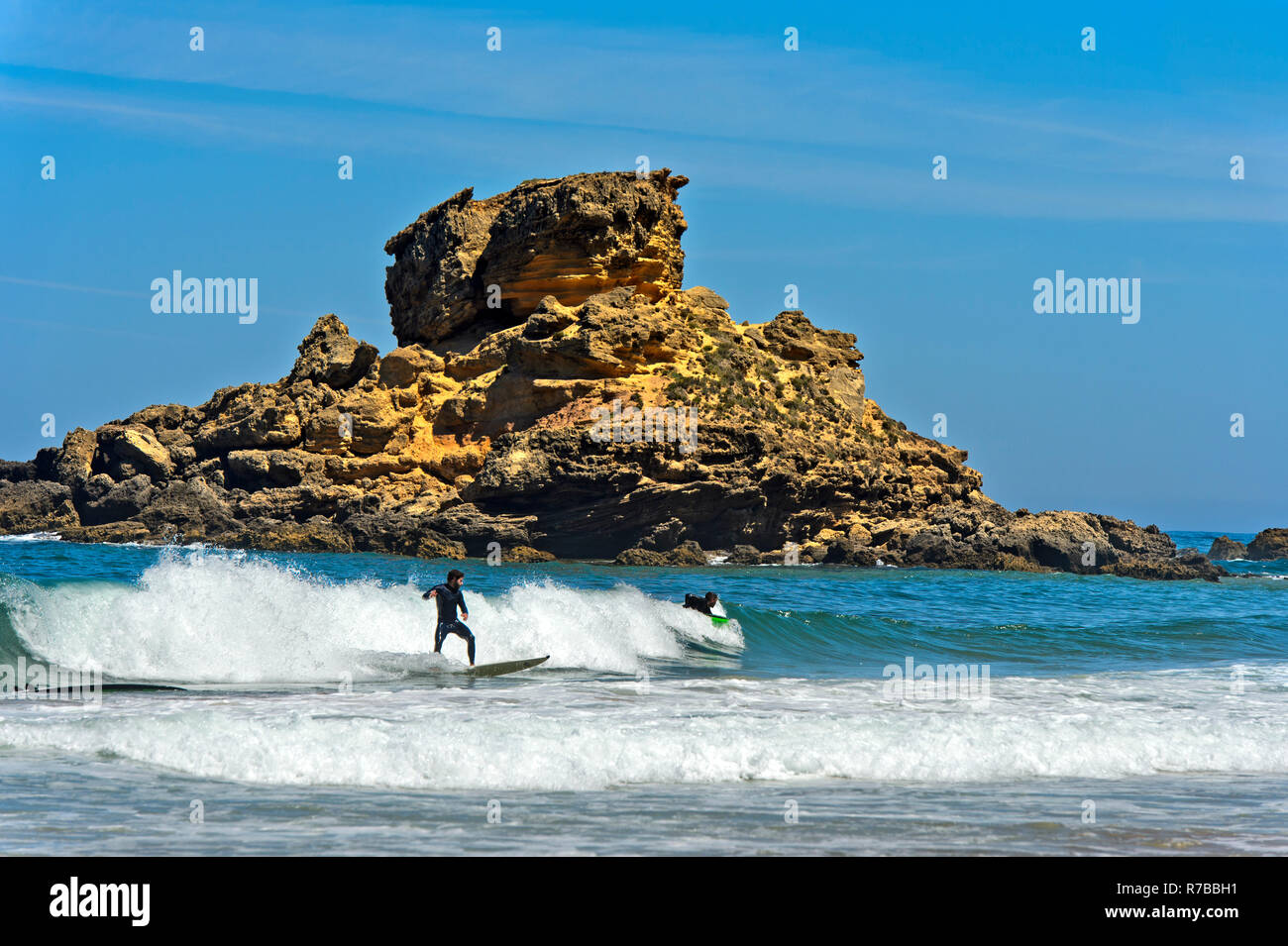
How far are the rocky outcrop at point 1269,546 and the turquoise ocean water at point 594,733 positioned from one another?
81.2 meters

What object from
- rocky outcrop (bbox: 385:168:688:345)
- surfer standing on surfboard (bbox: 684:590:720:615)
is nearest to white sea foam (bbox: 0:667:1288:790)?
surfer standing on surfboard (bbox: 684:590:720:615)

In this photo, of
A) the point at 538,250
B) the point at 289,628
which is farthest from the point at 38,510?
the point at 289,628

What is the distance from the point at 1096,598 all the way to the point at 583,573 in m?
16.1

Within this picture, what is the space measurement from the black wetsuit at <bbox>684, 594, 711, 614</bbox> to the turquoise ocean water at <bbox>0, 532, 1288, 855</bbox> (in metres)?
0.22

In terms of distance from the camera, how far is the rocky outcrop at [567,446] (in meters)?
49.9

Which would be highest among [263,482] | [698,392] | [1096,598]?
[698,392]

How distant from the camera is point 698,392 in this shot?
53281mm

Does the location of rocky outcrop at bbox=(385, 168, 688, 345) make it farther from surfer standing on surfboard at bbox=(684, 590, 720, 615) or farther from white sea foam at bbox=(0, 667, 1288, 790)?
white sea foam at bbox=(0, 667, 1288, 790)

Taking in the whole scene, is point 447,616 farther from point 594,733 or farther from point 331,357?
point 331,357

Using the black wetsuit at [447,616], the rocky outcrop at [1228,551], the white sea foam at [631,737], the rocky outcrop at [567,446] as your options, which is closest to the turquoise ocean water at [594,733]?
the white sea foam at [631,737]

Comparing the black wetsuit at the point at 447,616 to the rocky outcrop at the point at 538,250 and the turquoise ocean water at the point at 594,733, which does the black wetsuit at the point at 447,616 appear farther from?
the rocky outcrop at the point at 538,250

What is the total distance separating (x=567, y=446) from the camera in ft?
163
